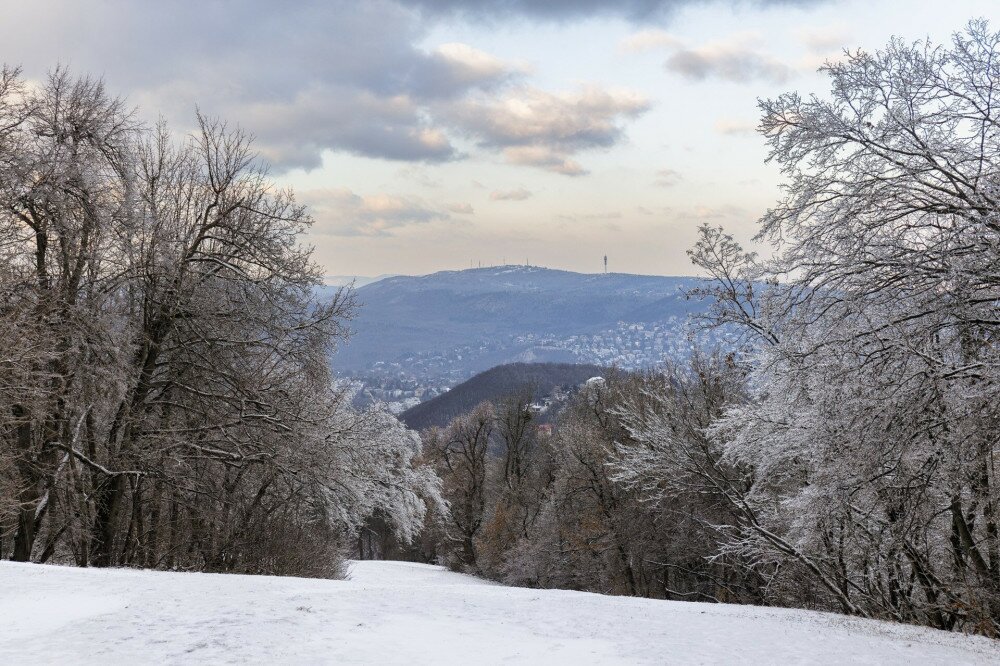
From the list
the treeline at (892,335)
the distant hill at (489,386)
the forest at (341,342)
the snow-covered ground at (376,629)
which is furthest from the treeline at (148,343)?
the distant hill at (489,386)

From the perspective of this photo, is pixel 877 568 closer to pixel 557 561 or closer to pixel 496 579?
pixel 557 561

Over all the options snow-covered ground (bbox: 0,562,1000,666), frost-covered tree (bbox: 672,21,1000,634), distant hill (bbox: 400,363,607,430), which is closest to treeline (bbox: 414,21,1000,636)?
frost-covered tree (bbox: 672,21,1000,634)

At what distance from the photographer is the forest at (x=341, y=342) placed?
9.16 m

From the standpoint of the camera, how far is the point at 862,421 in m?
9.36

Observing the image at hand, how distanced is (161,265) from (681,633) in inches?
445

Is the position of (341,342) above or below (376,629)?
above

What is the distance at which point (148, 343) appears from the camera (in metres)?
14.7

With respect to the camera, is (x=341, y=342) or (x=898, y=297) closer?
(x=898, y=297)

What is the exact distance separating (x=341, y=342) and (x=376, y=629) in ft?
27.9

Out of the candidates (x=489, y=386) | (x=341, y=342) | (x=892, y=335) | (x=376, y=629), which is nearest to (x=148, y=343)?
(x=341, y=342)

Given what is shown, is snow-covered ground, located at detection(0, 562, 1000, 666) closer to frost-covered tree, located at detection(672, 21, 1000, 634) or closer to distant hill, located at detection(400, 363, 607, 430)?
frost-covered tree, located at detection(672, 21, 1000, 634)

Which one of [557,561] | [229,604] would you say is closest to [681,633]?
[229,604]

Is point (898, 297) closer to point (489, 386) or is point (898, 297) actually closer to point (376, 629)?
Answer: point (376, 629)

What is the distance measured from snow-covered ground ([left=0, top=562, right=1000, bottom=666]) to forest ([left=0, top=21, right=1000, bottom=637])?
7.17 ft
